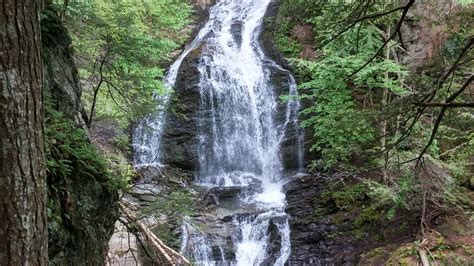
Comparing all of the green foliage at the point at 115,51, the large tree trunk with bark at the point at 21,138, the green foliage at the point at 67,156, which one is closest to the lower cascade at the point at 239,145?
the green foliage at the point at 115,51

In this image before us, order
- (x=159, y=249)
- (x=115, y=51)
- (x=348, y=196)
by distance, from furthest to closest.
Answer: (x=348, y=196) → (x=159, y=249) → (x=115, y=51)

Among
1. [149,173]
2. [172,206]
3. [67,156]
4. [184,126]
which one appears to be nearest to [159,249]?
[172,206]

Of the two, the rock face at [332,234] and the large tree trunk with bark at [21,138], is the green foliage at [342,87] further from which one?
the large tree trunk with bark at [21,138]

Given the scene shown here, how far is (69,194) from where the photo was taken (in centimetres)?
311

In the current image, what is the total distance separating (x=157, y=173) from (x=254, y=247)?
169 inches

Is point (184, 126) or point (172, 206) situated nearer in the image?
point (172, 206)

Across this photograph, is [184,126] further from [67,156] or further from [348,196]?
[67,156]

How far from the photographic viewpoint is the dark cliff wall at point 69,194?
299 cm

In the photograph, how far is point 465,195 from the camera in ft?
26.1

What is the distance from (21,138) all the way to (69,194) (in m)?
1.54

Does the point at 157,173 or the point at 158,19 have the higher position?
the point at 158,19

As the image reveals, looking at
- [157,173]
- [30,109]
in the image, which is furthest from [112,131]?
[30,109]

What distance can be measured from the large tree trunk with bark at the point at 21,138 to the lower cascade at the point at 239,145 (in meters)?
7.71

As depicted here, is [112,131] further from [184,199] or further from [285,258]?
[184,199]
